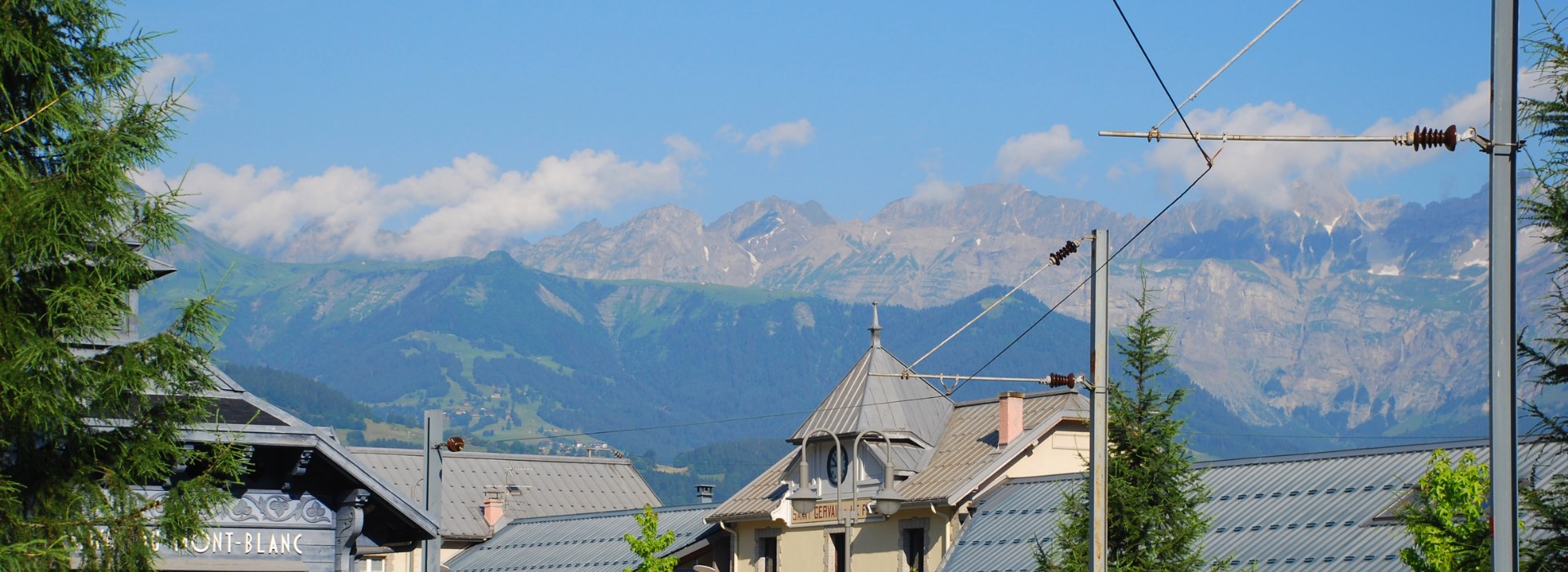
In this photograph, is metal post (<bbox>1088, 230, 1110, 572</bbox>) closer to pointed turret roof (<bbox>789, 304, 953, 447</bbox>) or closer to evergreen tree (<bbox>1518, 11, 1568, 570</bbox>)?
evergreen tree (<bbox>1518, 11, 1568, 570</bbox>)

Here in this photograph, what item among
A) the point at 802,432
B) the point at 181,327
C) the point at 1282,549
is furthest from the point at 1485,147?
the point at 802,432

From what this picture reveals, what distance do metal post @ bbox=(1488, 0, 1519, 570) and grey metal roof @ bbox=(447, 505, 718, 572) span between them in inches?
1705

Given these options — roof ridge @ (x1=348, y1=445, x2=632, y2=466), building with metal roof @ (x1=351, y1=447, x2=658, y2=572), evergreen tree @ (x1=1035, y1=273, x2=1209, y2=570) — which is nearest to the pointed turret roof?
building with metal roof @ (x1=351, y1=447, x2=658, y2=572)

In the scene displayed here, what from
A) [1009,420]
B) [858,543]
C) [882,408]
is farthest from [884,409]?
A: [1009,420]

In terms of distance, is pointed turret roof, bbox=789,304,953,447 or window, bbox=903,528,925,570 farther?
pointed turret roof, bbox=789,304,953,447

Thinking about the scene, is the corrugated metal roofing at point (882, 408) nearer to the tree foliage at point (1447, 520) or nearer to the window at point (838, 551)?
the window at point (838, 551)

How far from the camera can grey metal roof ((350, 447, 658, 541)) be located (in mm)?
67625

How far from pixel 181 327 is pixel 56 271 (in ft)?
3.34

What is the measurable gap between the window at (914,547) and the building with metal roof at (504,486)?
21.1 meters

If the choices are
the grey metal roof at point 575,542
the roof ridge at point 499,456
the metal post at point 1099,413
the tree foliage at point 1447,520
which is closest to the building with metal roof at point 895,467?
the grey metal roof at point 575,542

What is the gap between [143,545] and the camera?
1478cm

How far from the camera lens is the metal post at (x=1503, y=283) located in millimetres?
12719

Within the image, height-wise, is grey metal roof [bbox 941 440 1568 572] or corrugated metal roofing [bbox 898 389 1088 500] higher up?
corrugated metal roofing [bbox 898 389 1088 500]

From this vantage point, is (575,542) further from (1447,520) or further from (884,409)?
(1447,520)
